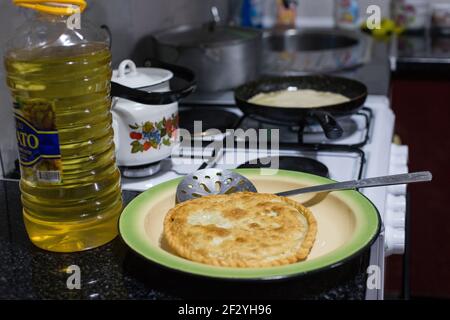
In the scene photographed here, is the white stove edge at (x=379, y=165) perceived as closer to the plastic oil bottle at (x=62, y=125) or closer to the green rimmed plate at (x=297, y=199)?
the green rimmed plate at (x=297, y=199)

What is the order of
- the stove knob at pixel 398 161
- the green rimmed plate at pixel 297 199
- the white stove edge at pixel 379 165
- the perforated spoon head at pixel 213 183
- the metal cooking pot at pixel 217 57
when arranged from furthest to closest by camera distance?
the metal cooking pot at pixel 217 57 < the stove knob at pixel 398 161 < the perforated spoon head at pixel 213 183 < the white stove edge at pixel 379 165 < the green rimmed plate at pixel 297 199

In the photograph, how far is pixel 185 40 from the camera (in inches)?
65.3


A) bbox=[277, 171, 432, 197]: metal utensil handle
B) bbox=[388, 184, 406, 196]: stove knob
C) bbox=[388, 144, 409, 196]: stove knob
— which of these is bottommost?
bbox=[388, 144, 409, 196]: stove knob

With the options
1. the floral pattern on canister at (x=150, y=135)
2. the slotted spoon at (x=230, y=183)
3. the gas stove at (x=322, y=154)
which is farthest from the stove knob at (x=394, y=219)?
the floral pattern on canister at (x=150, y=135)

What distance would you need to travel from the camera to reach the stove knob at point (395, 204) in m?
0.99

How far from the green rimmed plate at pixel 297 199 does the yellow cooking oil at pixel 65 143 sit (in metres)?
0.06

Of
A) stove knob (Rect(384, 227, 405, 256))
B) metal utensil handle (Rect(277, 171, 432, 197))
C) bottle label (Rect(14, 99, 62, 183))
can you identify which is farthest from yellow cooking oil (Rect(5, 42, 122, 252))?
stove knob (Rect(384, 227, 405, 256))

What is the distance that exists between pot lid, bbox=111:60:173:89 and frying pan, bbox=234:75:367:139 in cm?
21

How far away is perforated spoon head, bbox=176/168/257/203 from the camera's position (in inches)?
34.7

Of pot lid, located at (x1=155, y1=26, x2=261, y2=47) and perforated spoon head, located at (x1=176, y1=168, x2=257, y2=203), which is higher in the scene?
pot lid, located at (x1=155, y1=26, x2=261, y2=47)

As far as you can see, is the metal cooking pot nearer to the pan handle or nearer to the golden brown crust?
the pan handle

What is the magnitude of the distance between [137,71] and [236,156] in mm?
233

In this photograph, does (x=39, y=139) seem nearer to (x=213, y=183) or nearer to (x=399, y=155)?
(x=213, y=183)
